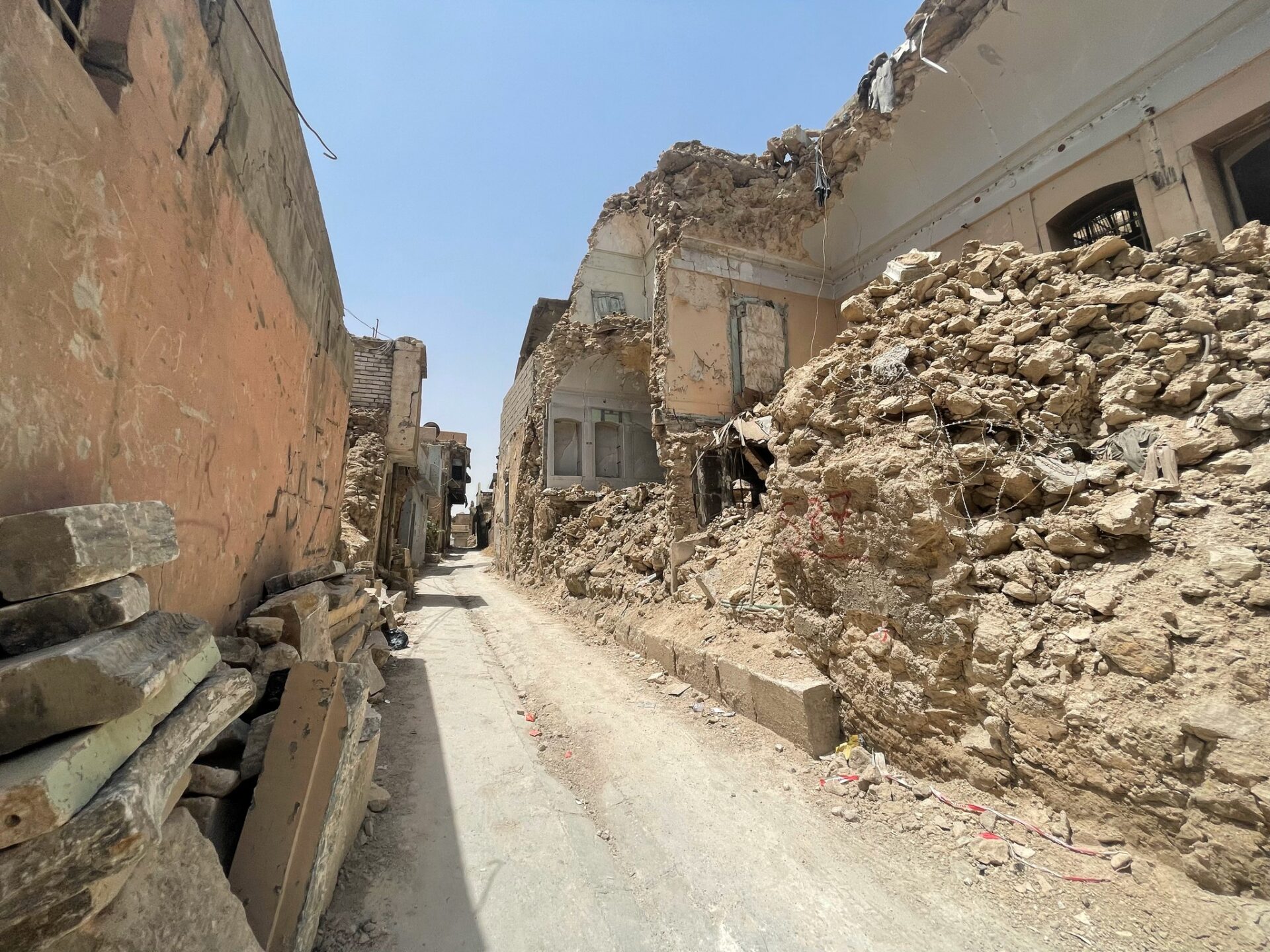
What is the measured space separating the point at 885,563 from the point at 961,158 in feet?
28.3

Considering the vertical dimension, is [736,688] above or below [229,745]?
below

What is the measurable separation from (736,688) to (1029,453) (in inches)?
110

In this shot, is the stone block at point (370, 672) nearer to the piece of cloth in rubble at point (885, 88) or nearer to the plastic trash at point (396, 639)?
the plastic trash at point (396, 639)

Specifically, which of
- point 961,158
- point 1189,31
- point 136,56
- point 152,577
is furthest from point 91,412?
point 961,158

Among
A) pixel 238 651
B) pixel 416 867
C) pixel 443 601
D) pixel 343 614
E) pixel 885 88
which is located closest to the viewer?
pixel 238 651

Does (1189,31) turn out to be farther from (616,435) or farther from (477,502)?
(477,502)

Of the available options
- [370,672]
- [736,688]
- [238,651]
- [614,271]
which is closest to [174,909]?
[238,651]

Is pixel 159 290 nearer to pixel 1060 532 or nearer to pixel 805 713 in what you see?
pixel 805 713

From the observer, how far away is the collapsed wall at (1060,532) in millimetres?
2162

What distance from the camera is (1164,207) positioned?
629 centimetres

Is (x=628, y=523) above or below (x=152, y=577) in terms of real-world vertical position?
above

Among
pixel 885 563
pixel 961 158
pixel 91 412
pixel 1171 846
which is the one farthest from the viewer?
pixel 961 158

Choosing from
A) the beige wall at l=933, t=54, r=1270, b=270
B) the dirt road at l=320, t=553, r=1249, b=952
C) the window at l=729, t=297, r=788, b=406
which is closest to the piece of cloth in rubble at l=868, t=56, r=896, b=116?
the beige wall at l=933, t=54, r=1270, b=270

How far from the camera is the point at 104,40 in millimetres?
1586
